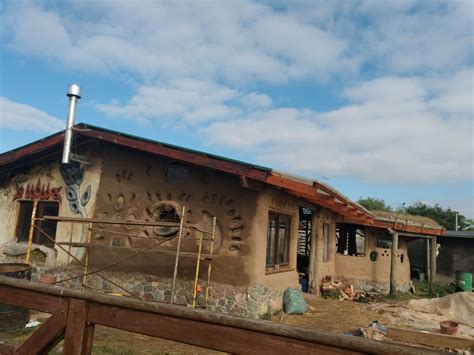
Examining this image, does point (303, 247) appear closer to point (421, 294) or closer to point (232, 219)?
point (421, 294)

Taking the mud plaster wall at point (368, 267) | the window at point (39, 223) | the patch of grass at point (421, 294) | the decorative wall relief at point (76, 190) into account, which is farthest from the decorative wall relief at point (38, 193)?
the patch of grass at point (421, 294)

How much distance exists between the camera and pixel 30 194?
37.1 feet

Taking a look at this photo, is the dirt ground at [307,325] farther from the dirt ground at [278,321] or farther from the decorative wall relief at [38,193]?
the decorative wall relief at [38,193]

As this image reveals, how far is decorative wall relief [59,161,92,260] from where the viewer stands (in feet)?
34.1

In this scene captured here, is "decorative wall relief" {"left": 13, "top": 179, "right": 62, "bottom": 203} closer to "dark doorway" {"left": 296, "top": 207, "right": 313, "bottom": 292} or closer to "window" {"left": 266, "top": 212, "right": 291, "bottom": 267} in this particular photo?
"window" {"left": 266, "top": 212, "right": 291, "bottom": 267}

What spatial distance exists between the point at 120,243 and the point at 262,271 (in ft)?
12.0

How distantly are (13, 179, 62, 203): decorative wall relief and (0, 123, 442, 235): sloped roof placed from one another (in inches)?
32.6

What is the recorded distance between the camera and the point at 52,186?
11031 mm

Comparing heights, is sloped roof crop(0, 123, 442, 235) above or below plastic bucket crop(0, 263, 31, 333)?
above

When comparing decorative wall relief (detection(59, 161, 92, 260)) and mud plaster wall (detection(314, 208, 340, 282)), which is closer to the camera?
decorative wall relief (detection(59, 161, 92, 260))

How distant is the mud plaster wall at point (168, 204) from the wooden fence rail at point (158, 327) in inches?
223

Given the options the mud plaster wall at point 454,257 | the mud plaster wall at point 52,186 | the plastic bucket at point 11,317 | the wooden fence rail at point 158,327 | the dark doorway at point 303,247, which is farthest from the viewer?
the mud plaster wall at point 454,257

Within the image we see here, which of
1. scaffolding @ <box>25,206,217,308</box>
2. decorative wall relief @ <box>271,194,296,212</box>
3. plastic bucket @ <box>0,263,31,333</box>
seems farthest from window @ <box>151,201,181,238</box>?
plastic bucket @ <box>0,263,31,333</box>

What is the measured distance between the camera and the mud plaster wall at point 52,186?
10344mm
